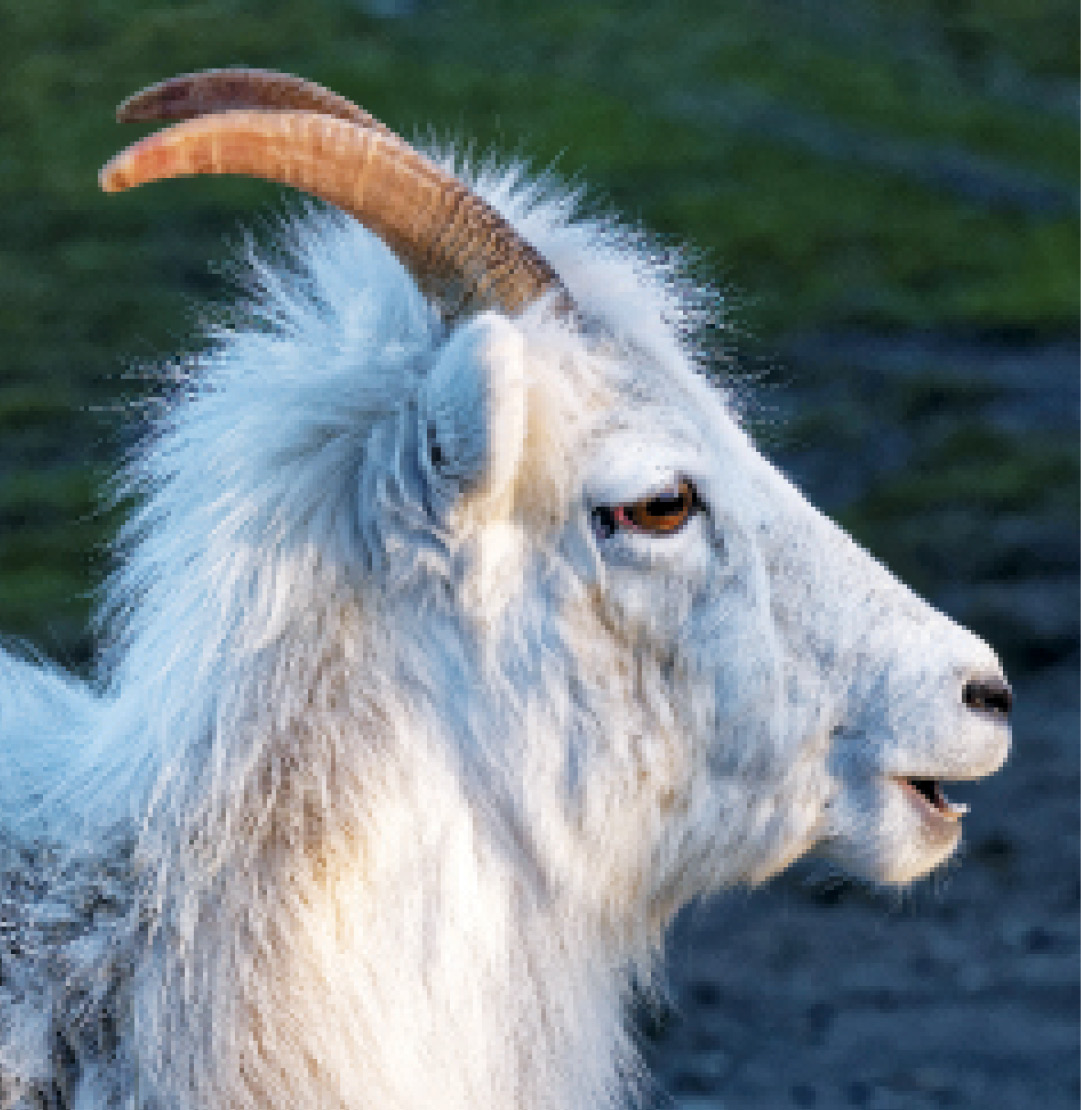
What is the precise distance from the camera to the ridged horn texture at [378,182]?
3180mm

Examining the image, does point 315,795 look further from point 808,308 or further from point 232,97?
point 808,308

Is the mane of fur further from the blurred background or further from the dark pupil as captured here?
the blurred background

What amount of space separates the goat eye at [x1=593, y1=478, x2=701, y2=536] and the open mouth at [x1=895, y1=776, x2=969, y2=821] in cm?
65

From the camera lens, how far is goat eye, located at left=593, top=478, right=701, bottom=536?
3.48 m

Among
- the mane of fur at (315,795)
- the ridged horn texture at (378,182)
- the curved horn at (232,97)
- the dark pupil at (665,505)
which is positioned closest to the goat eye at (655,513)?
the dark pupil at (665,505)

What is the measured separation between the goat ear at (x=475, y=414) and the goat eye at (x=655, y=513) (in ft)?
0.63

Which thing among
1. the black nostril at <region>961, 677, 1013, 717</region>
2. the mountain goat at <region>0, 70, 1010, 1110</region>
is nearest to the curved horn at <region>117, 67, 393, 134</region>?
the mountain goat at <region>0, 70, 1010, 1110</region>

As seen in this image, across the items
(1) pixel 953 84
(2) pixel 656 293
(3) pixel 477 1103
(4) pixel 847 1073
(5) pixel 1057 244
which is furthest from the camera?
(1) pixel 953 84

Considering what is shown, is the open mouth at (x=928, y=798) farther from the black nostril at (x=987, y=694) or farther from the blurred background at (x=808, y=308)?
the blurred background at (x=808, y=308)

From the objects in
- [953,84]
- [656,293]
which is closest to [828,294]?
[953,84]

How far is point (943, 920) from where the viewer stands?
8.28 m

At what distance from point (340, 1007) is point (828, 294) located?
54.7 feet

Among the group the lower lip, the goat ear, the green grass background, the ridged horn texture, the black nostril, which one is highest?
the ridged horn texture

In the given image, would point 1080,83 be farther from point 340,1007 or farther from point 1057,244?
point 340,1007
